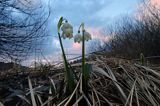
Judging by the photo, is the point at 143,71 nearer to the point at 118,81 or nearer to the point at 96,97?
the point at 118,81

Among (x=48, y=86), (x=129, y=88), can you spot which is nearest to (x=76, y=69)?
(x=48, y=86)

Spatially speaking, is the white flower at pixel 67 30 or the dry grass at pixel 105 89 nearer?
the white flower at pixel 67 30

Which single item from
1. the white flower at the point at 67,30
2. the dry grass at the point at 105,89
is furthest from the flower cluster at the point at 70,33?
the dry grass at the point at 105,89

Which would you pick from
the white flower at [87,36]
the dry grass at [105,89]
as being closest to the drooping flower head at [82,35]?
the white flower at [87,36]

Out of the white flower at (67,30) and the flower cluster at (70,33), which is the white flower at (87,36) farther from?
the white flower at (67,30)

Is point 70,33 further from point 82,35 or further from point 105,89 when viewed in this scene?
point 105,89

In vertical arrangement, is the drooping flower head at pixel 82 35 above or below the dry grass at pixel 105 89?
above

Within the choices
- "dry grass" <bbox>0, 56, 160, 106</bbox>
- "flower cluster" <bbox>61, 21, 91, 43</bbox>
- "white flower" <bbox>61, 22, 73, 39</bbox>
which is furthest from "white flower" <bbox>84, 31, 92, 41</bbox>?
"dry grass" <bbox>0, 56, 160, 106</bbox>

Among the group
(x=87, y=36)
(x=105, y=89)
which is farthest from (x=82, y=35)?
(x=105, y=89)

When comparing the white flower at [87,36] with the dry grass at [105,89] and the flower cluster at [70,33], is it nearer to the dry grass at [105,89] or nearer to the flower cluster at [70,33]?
the flower cluster at [70,33]

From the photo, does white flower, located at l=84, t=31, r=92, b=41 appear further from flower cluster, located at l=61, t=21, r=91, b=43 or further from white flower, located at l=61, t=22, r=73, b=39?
white flower, located at l=61, t=22, r=73, b=39
